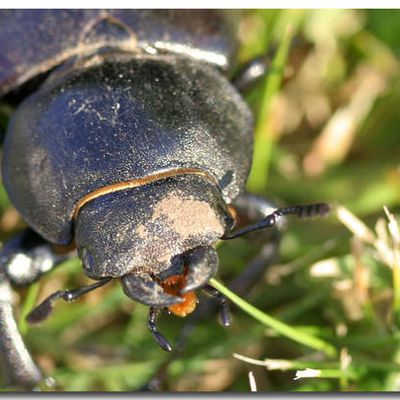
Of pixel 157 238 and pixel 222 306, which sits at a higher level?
pixel 157 238

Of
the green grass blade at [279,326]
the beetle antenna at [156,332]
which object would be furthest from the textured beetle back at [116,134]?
the beetle antenna at [156,332]

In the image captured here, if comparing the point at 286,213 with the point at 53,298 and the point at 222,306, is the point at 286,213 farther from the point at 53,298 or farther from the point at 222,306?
the point at 53,298

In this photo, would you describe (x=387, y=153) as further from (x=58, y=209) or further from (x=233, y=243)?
(x=58, y=209)

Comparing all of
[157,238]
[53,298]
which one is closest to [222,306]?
[157,238]

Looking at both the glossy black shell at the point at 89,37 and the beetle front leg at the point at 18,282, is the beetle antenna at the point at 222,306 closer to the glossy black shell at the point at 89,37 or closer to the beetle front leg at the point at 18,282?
the beetle front leg at the point at 18,282
